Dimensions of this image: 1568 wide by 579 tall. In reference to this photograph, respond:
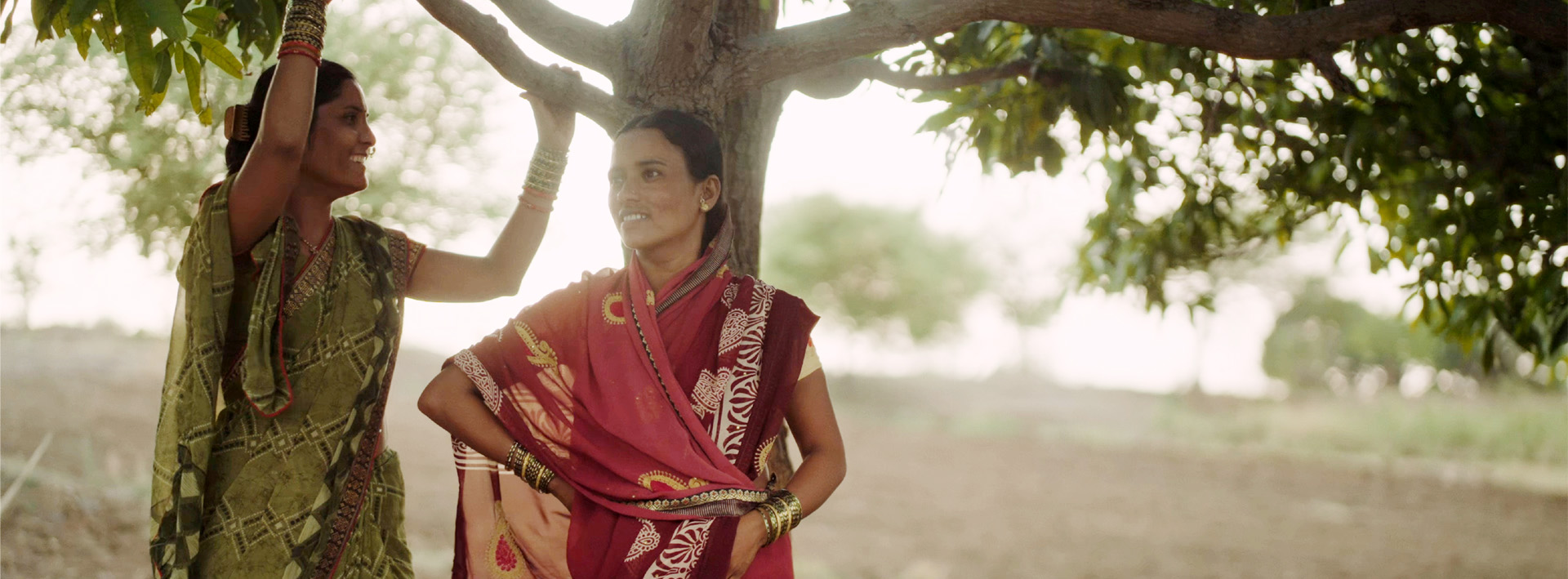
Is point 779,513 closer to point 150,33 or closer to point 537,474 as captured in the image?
point 537,474

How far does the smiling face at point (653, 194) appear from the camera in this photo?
7.79ft

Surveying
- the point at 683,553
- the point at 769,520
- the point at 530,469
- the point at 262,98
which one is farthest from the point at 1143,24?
the point at 262,98

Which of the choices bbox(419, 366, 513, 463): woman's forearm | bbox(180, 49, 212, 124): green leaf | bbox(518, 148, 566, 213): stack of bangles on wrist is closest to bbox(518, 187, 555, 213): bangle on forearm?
bbox(518, 148, 566, 213): stack of bangles on wrist

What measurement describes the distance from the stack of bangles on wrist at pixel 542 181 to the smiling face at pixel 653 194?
1.24 ft

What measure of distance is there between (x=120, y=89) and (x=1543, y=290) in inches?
318

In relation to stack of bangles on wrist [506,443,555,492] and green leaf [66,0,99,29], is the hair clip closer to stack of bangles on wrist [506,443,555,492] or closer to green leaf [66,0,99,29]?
green leaf [66,0,99,29]

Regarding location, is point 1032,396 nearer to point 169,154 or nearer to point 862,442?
point 862,442

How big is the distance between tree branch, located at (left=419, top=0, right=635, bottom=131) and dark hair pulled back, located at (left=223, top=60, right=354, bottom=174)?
1.15 feet

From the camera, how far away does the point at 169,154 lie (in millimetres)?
7992

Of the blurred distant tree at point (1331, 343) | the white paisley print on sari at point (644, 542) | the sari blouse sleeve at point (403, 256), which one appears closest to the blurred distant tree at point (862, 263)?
the blurred distant tree at point (1331, 343)

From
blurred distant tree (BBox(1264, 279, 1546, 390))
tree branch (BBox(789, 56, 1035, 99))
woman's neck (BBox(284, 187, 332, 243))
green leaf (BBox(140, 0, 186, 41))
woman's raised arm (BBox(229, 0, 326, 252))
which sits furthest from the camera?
blurred distant tree (BBox(1264, 279, 1546, 390))

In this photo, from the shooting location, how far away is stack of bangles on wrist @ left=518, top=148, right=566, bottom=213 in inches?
109

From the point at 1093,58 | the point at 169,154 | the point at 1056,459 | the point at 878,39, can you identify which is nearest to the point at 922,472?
the point at 1056,459

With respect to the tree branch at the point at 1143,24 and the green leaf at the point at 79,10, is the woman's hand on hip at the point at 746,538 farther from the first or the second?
the green leaf at the point at 79,10
